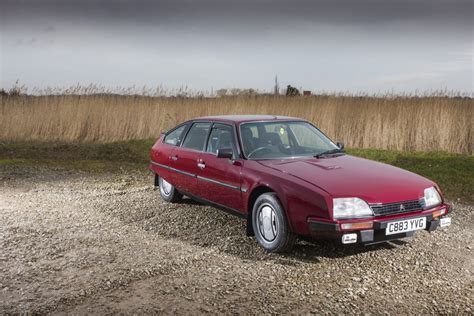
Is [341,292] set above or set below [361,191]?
below

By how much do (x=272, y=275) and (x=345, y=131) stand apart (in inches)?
408

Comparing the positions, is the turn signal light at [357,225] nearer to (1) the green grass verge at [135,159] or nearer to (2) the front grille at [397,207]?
(2) the front grille at [397,207]

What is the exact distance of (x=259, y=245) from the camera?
18.7ft

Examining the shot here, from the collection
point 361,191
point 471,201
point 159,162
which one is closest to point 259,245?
point 361,191

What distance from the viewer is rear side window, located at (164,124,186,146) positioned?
7484 mm

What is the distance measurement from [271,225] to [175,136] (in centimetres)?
283

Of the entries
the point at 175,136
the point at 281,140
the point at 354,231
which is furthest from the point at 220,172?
the point at 354,231

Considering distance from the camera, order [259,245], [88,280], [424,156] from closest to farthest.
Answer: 1. [88,280]
2. [259,245]
3. [424,156]

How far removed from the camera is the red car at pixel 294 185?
4801mm

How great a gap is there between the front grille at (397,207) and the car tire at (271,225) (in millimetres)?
864

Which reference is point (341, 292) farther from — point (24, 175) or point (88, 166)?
point (88, 166)

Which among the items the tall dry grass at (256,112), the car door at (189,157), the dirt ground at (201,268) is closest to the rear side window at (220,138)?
the car door at (189,157)

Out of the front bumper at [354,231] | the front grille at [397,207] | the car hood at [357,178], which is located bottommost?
the front bumper at [354,231]

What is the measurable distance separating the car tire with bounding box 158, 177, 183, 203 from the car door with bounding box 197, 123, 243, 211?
1.21 metres
